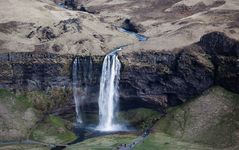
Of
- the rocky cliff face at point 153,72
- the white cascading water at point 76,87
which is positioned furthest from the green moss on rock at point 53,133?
the rocky cliff face at point 153,72

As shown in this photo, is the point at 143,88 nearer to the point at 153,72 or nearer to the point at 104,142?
the point at 153,72

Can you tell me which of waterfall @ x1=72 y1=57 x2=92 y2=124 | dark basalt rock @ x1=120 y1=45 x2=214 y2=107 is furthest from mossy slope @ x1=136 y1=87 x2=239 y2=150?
waterfall @ x1=72 y1=57 x2=92 y2=124

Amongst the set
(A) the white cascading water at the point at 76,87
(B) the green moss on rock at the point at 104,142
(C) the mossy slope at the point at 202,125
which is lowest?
(B) the green moss on rock at the point at 104,142

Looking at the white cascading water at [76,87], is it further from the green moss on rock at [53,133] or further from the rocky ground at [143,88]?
the green moss on rock at [53,133]

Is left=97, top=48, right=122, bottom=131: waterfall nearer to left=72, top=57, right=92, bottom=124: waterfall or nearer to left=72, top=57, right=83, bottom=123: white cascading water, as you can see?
left=72, top=57, right=92, bottom=124: waterfall

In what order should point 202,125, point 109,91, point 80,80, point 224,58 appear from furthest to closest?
point 80,80 < point 109,91 < point 224,58 < point 202,125

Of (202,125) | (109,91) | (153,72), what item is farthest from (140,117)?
(202,125)

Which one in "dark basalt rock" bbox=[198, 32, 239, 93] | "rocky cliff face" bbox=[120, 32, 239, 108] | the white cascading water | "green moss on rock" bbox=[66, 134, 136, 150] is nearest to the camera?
"green moss on rock" bbox=[66, 134, 136, 150]
